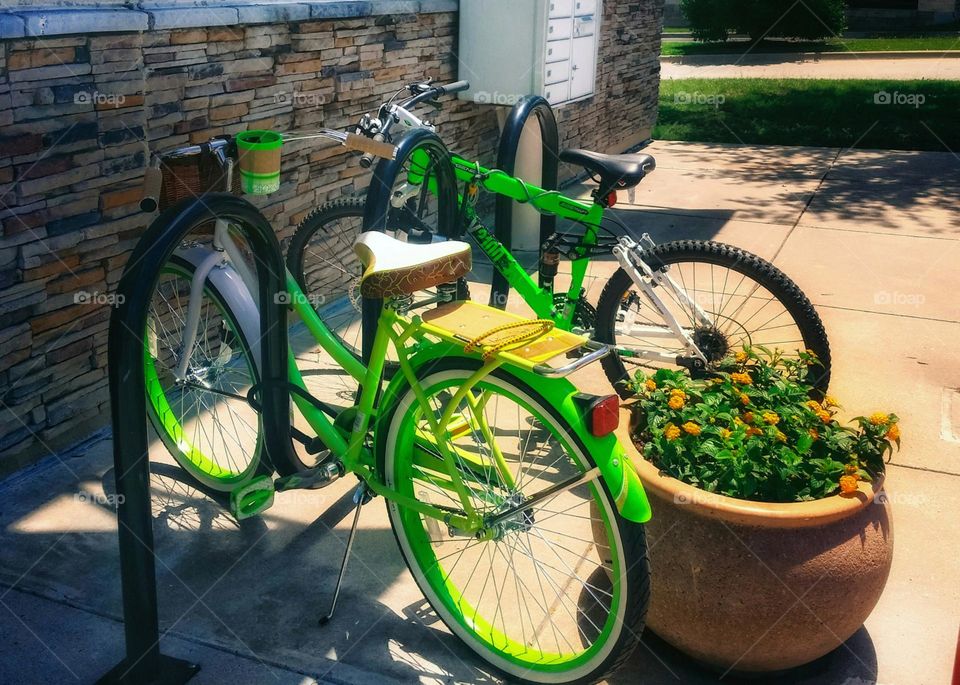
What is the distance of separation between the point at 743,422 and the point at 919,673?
33.9 inches

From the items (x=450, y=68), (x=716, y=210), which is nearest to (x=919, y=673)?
(x=450, y=68)

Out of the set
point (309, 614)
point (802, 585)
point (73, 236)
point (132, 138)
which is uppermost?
point (132, 138)

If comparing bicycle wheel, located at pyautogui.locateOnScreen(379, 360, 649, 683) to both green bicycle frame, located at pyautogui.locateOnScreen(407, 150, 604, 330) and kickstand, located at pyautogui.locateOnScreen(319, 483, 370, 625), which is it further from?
green bicycle frame, located at pyautogui.locateOnScreen(407, 150, 604, 330)

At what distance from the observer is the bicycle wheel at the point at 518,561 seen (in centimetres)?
262

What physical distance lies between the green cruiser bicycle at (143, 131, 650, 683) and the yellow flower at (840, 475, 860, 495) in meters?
0.58

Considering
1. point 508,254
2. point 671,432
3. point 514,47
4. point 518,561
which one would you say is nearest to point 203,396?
point 508,254

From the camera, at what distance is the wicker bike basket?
3115mm

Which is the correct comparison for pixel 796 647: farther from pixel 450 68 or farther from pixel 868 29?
pixel 868 29

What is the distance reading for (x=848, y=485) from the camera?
2.74 metres

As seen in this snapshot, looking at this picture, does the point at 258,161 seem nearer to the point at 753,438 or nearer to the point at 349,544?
the point at 349,544

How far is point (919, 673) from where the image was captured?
296 centimetres

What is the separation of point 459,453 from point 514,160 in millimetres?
2124

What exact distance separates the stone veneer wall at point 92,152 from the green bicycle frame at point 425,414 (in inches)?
44.9

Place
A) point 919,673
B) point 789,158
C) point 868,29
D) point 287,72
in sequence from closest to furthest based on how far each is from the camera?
point 919,673 < point 287,72 < point 789,158 < point 868,29
